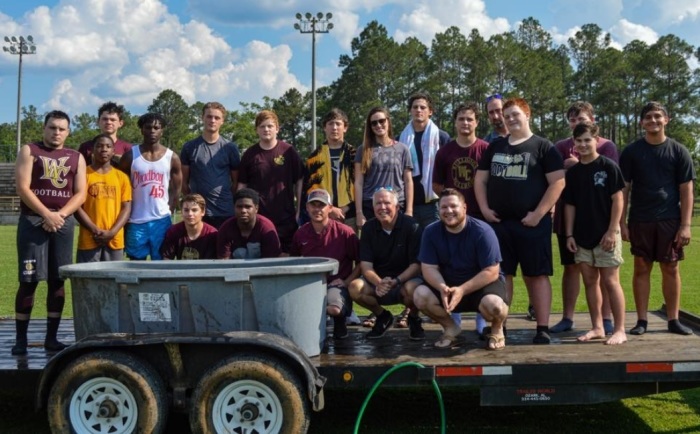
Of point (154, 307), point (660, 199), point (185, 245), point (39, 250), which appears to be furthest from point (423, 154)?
point (39, 250)

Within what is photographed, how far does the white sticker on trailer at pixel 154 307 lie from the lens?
4.69 metres

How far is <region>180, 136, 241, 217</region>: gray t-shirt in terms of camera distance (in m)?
7.15

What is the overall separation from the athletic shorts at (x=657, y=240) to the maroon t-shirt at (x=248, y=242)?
312cm

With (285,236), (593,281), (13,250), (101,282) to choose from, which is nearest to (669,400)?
(593,281)

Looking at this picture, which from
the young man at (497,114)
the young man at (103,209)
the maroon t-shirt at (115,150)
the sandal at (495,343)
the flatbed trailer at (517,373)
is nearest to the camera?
the flatbed trailer at (517,373)

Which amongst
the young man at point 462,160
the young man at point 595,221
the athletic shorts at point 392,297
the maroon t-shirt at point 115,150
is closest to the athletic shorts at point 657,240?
the young man at point 595,221

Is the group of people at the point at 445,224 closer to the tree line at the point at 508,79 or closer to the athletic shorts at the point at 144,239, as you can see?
the athletic shorts at the point at 144,239

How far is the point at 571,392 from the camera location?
15.4 ft

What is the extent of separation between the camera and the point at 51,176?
19.1 feet

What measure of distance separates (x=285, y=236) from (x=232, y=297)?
261cm

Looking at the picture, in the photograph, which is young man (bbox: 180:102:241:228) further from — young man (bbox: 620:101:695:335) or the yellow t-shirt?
young man (bbox: 620:101:695:335)

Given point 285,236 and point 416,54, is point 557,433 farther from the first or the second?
point 416,54

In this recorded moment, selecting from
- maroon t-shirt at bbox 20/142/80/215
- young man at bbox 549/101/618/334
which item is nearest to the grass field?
young man at bbox 549/101/618/334

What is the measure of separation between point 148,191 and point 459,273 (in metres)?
3.12
